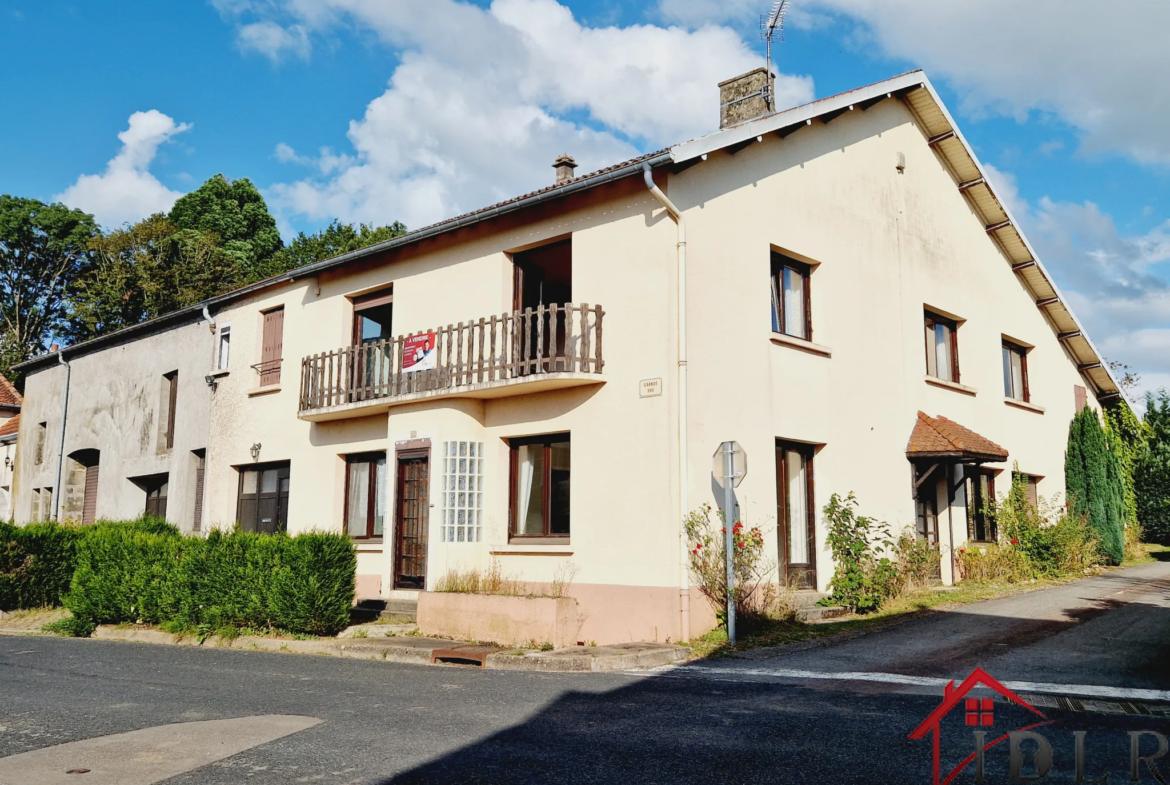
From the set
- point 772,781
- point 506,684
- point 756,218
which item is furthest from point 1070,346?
point 772,781

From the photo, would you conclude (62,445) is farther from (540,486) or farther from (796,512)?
(796,512)

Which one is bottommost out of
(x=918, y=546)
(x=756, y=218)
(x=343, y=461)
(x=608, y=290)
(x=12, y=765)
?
(x=12, y=765)

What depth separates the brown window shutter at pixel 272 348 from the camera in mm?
17734

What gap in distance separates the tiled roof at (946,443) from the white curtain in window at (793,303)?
2979mm

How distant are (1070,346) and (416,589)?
53.1 ft

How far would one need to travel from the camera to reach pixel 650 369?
11.8 metres

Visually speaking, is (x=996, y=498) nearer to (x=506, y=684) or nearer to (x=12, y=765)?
(x=506, y=684)

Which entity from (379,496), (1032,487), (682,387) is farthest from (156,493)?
(1032,487)

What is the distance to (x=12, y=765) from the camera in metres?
5.73

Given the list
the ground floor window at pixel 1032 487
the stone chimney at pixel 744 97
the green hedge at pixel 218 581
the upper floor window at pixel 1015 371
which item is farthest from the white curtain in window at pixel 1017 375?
the green hedge at pixel 218 581

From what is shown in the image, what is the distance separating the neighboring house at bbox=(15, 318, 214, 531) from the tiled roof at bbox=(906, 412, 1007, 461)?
13.6 m

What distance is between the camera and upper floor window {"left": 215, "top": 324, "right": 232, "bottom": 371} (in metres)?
18.9

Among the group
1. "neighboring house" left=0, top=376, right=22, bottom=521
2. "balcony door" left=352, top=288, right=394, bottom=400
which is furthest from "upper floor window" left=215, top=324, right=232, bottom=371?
"neighboring house" left=0, top=376, right=22, bottom=521

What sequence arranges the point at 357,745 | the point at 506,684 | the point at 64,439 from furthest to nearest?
1. the point at 64,439
2. the point at 506,684
3. the point at 357,745
